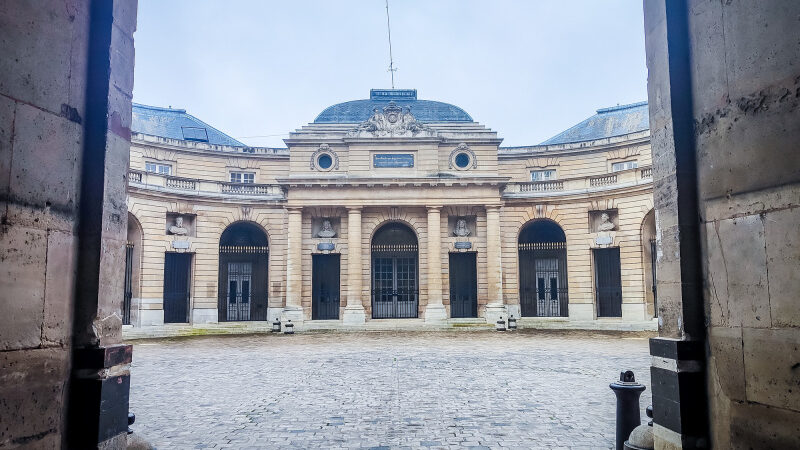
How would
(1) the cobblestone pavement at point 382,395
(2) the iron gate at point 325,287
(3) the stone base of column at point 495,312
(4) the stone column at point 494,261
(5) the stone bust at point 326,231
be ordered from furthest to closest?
(2) the iron gate at point 325,287, (5) the stone bust at point 326,231, (4) the stone column at point 494,261, (3) the stone base of column at point 495,312, (1) the cobblestone pavement at point 382,395

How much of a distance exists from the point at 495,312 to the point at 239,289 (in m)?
14.8

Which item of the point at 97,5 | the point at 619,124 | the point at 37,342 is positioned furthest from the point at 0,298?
the point at 619,124

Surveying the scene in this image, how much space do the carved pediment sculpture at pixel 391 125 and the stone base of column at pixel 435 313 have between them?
9481 millimetres

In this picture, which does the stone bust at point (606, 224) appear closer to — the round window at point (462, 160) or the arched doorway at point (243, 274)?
the round window at point (462, 160)

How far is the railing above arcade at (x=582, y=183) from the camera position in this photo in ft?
86.9

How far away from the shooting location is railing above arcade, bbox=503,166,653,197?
86.9 feet

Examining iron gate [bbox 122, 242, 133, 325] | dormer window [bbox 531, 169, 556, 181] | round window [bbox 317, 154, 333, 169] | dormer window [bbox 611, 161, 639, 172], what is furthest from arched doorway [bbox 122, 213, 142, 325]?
dormer window [bbox 611, 161, 639, 172]

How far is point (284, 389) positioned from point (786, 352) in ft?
27.8

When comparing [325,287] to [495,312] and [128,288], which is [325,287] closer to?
[495,312]

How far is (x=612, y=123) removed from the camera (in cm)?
3444

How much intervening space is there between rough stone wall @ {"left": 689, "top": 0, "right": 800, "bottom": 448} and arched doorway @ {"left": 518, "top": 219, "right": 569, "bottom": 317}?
25473mm

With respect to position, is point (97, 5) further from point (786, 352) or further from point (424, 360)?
point (424, 360)

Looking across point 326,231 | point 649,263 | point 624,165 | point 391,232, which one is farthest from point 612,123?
point 326,231

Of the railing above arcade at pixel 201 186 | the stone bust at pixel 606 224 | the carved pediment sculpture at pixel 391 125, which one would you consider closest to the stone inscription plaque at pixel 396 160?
the carved pediment sculpture at pixel 391 125
